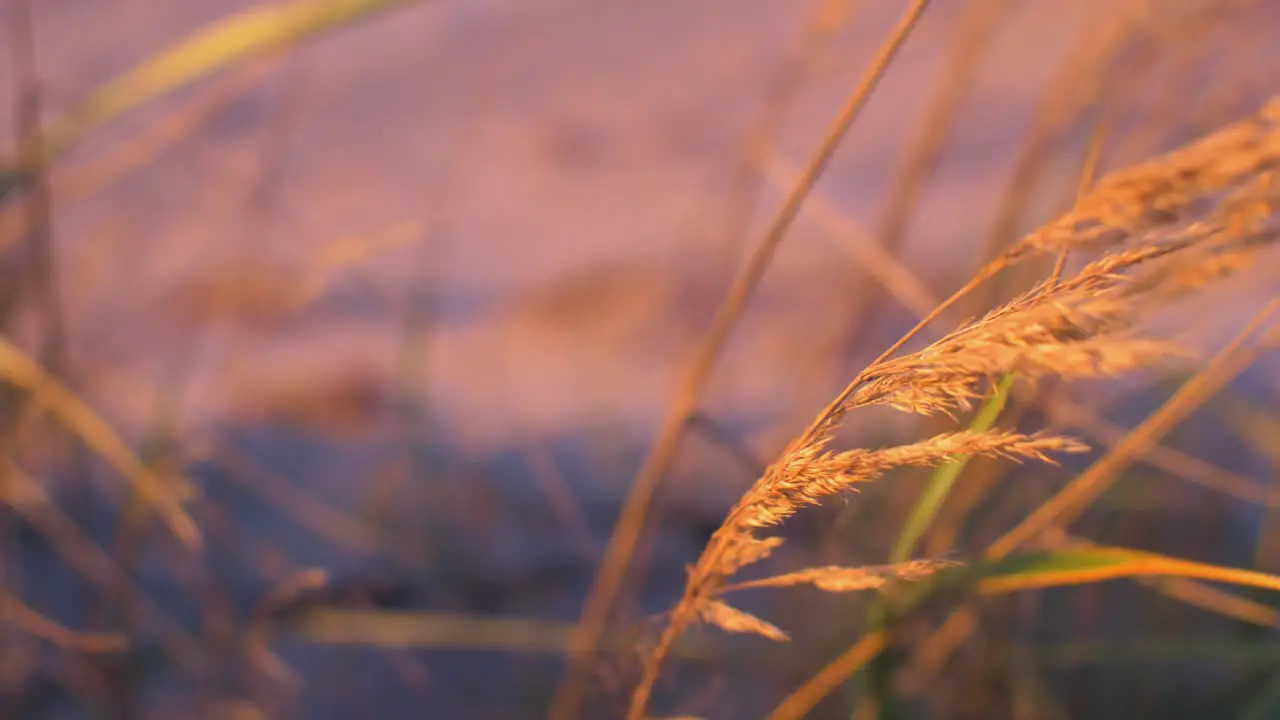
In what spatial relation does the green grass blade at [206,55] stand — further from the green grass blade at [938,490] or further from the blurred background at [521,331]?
the green grass blade at [938,490]

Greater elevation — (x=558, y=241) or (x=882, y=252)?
(x=558, y=241)

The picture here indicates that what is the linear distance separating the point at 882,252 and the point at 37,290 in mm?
668

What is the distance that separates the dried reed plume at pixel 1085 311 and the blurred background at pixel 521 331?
4.7 inches

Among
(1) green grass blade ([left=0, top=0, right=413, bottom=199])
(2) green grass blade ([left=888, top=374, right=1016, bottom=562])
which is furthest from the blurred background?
(2) green grass blade ([left=888, top=374, right=1016, bottom=562])

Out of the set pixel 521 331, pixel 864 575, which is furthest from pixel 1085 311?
pixel 521 331

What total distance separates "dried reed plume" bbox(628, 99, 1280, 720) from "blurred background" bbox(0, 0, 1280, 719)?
0.12 m

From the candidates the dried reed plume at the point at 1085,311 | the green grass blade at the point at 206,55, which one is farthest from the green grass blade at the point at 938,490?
the green grass blade at the point at 206,55

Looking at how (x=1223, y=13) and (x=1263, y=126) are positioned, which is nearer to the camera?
(x=1263, y=126)

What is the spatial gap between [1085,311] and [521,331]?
1.35 metres

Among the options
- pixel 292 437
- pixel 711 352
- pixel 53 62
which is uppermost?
pixel 53 62

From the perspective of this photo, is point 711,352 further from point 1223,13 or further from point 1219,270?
point 1223,13

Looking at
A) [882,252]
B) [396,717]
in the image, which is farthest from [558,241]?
[882,252]

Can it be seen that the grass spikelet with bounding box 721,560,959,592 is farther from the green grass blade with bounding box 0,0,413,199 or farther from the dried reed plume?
the green grass blade with bounding box 0,0,413,199

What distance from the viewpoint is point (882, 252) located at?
65cm
